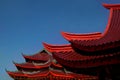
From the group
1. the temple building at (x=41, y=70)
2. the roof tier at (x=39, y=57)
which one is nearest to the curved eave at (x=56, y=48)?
the temple building at (x=41, y=70)

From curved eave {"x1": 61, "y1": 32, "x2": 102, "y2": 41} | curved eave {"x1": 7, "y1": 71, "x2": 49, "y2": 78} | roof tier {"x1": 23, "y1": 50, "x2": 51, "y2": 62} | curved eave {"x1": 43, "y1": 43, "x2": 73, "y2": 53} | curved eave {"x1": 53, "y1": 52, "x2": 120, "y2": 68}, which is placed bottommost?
curved eave {"x1": 7, "y1": 71, "x2": 49, "y2": 78}

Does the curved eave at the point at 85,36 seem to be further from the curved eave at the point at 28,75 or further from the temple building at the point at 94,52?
the curved eave at the point at 28,75

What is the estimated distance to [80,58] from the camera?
10.7 meters

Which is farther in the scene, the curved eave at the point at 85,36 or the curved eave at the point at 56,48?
the curved eave at the point at 56,48

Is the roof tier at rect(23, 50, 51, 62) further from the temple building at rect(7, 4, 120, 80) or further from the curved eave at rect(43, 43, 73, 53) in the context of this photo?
the curved eave at rect(43, 43, 73, 53)

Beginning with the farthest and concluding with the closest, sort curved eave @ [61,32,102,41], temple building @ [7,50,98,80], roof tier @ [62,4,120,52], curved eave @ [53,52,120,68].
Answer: temple building @ [7,50,98,80]
curved eave @ [61,32,102,41]
roof tier @ [62,4,120,52]
curved eave @ [53,52,120,68]

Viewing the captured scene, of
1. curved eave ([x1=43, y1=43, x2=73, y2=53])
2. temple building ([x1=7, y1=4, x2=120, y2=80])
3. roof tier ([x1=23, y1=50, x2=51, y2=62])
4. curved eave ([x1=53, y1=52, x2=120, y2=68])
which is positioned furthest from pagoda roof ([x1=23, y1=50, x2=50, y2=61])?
curved eave ([x1=53, y1=52, x2=120, y2=68])

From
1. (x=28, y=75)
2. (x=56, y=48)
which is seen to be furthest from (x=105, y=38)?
(x=28, y=75)

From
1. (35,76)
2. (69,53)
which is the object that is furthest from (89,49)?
(35,76)

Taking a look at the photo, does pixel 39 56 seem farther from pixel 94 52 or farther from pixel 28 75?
pixel 94 52

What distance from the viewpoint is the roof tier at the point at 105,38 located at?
32.7 feet

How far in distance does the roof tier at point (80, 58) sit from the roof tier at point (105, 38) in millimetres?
328

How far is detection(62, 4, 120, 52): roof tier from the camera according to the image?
9.96 metres

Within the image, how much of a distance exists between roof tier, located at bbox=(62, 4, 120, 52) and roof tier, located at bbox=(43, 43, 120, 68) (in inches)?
12.9
